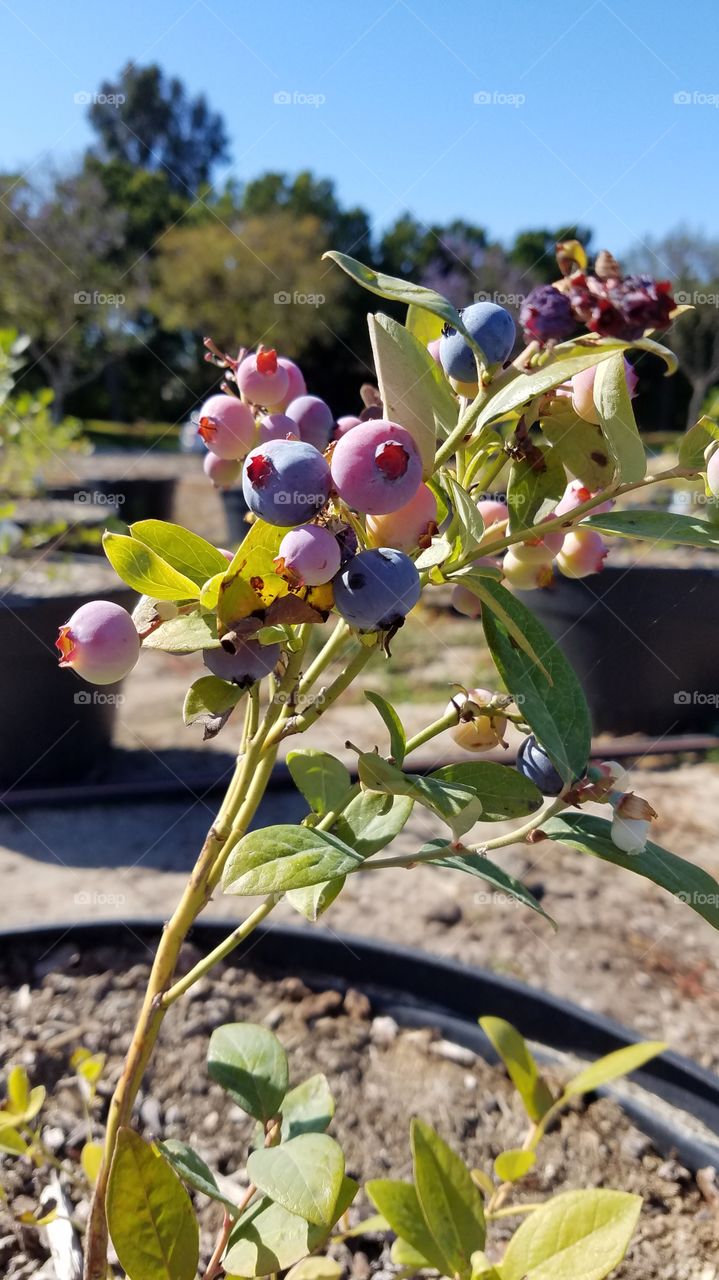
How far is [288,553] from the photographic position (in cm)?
33

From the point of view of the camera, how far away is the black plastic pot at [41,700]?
1.82 meters

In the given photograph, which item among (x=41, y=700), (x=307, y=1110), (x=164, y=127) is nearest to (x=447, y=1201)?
(x=307, y=1110)

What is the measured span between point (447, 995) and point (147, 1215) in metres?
0.53

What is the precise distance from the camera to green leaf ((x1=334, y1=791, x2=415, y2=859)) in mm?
463

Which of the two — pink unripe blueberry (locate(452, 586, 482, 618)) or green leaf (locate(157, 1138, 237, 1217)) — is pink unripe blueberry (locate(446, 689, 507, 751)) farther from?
green leaf (locate(157, 1138, 237, 1217))

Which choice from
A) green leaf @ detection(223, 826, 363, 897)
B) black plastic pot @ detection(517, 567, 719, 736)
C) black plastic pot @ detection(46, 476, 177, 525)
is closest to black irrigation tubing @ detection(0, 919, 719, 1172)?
green leaf @ detection(223, 826, 363, 897)

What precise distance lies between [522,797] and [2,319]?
48.4 feet

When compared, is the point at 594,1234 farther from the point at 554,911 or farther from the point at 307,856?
the point at 554,911

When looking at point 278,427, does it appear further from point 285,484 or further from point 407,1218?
point 407,1218

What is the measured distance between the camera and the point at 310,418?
46cm

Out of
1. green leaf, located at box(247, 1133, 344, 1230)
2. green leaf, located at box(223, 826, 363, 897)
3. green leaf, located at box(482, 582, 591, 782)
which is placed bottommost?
green leaf, located at box(247, 1133, 344, 1230)

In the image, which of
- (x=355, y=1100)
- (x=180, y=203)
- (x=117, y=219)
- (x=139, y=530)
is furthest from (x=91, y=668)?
(x=180, y=203)

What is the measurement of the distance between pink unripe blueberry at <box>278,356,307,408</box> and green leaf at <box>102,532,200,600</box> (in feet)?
0.51

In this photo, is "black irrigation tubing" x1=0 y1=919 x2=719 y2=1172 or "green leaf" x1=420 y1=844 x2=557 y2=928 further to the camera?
"black irrigation tubing" x1=0 y1=919 x2=719 y2=1172
